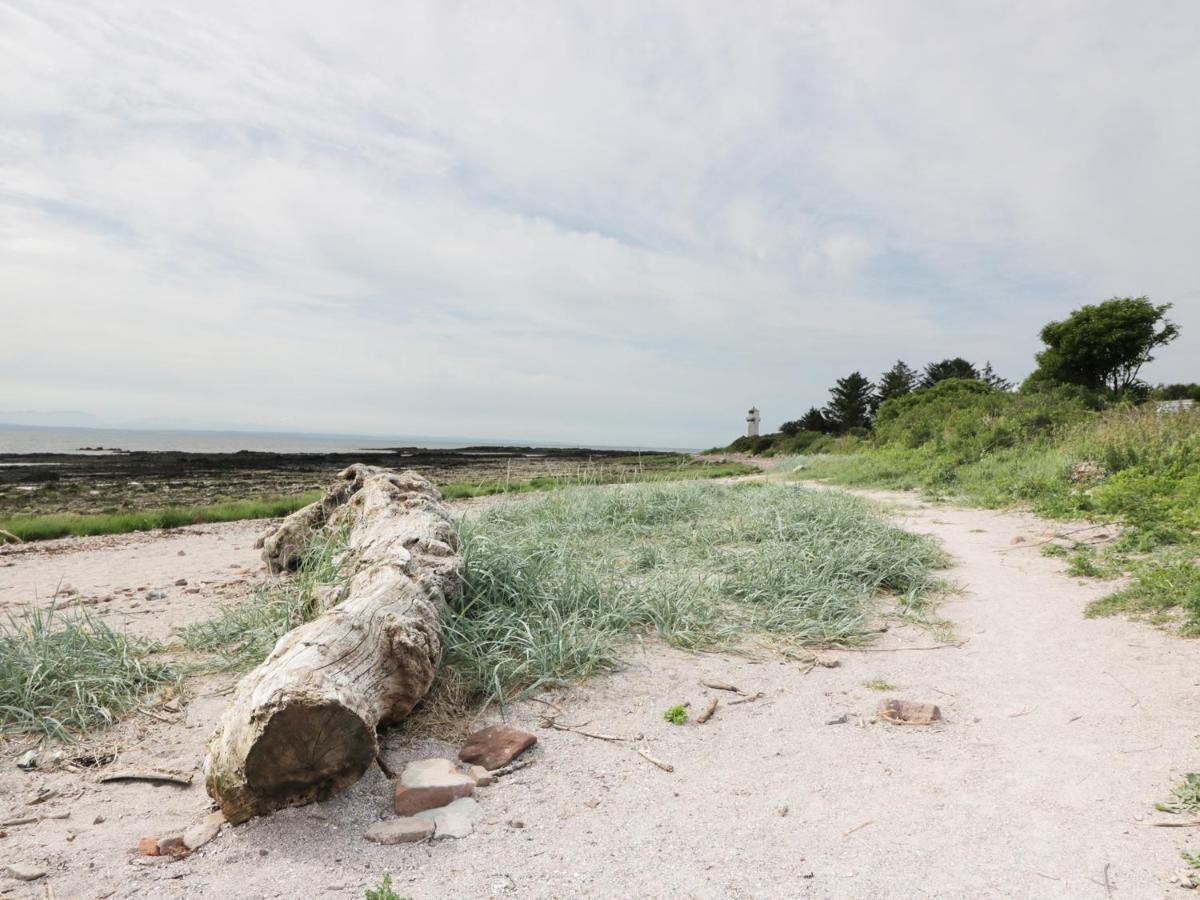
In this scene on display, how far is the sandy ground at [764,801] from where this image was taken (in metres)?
2.25

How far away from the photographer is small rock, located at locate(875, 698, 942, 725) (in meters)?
3.39

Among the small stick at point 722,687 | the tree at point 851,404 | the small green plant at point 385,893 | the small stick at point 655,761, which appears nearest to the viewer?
the small green plant at point 385,893

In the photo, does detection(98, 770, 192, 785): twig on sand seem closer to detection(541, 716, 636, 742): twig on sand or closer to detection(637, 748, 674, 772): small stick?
detection(541, 716, 636, 742): twig on sand

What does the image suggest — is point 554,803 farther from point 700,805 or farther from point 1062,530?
point 1062,530

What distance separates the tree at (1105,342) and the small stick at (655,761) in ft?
99.9

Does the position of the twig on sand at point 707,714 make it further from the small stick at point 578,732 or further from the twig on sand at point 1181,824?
the twig on sand at point 1181,824

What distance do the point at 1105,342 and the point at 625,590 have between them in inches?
1186

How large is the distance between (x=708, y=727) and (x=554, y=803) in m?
0.96

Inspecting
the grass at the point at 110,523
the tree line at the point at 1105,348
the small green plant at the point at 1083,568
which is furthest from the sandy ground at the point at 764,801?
the tree line at the point at 1105,348

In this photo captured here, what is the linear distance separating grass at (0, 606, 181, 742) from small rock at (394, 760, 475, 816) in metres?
1.76

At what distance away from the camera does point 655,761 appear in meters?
3.07

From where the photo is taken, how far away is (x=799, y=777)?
9.52ft

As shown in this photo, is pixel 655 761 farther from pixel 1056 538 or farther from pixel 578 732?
pixel 1056 538

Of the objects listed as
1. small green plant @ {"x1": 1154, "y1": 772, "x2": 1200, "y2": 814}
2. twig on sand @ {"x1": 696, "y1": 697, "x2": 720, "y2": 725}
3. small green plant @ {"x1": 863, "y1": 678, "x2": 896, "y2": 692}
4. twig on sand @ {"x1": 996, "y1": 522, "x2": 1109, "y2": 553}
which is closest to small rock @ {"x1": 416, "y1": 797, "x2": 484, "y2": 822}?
Result: twig on sand @ {"x1": 696, "y1": 697, "x2": 720, "y2": 725}
